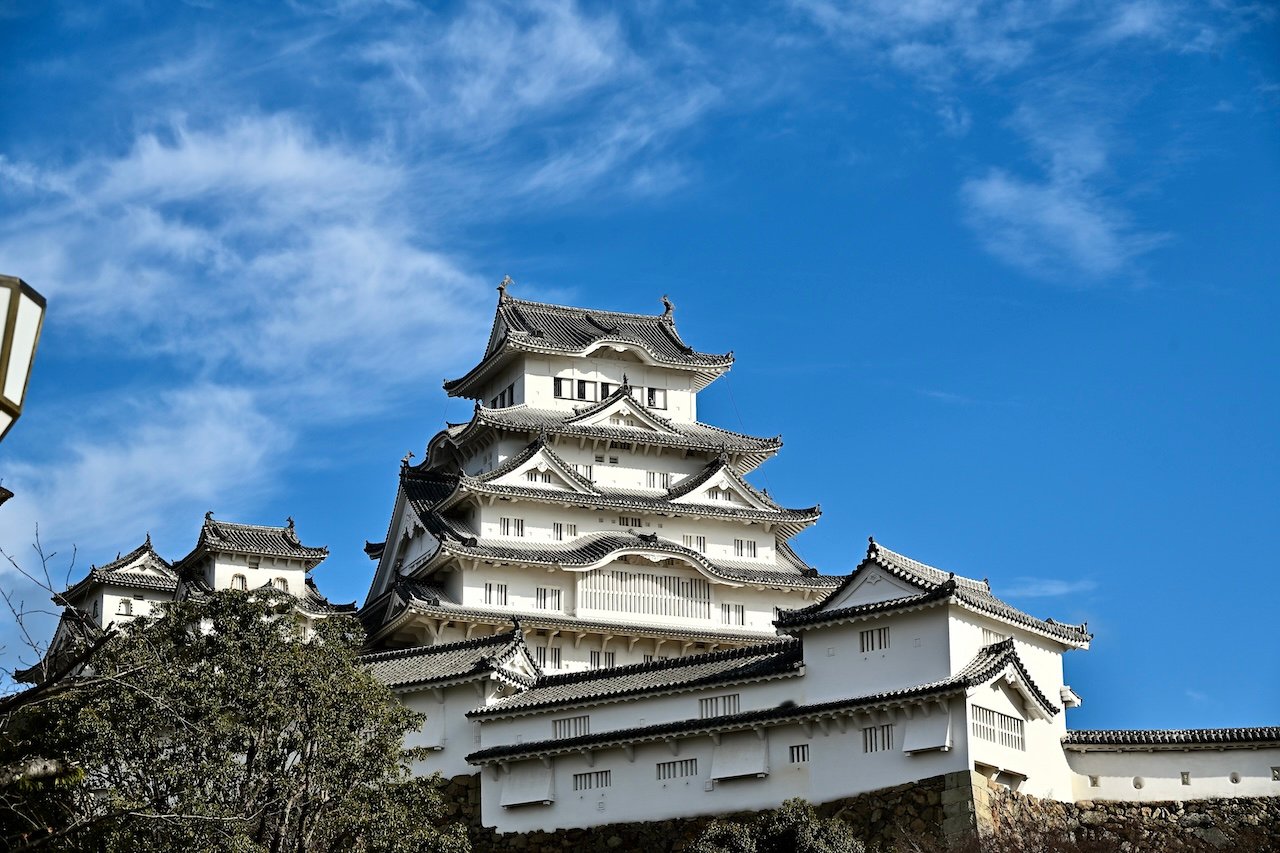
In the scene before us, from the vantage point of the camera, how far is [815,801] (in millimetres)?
37906

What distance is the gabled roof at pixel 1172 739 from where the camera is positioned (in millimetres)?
38500

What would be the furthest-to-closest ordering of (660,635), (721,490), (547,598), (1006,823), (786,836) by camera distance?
1. (721,490)
2. (547,598)
3. (660,635)
4. (1006,823)
5. (786,836)

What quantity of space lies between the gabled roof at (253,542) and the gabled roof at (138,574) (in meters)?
6.26

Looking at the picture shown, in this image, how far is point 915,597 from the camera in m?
37.9

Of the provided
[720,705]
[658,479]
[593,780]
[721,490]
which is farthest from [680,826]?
[658,479]

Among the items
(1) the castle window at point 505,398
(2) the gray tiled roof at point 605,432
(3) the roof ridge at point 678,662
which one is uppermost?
(1) the castle window at point 505,398

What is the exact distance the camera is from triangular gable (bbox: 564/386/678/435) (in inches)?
2234

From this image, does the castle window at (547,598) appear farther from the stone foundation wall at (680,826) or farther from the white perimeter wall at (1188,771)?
the white perimeter wall at (1188,771)

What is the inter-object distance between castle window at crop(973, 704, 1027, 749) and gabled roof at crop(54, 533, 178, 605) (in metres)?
34.4

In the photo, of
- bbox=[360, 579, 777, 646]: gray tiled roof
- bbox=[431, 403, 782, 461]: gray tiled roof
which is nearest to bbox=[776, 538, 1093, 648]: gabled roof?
bbox=[360, 579, 777, 646]: gray tiled roof

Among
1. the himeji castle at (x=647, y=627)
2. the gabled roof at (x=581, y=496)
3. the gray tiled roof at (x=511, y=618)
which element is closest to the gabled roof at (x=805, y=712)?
the himeji castle at (x=647, y=627)

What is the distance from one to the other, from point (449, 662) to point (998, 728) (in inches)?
581

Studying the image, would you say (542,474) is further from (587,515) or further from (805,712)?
(805,712)

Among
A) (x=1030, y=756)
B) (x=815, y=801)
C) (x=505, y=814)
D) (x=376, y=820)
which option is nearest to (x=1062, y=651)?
(x=1030, y=756)
